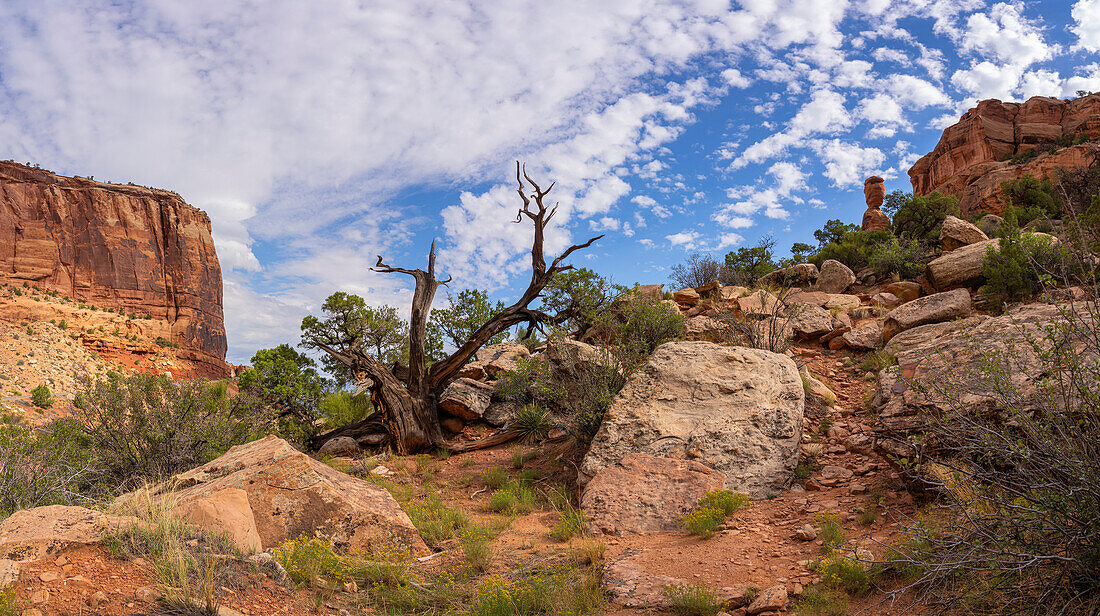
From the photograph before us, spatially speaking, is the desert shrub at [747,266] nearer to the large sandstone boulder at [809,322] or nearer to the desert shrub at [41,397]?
the large sandstone boulder at [809,322]

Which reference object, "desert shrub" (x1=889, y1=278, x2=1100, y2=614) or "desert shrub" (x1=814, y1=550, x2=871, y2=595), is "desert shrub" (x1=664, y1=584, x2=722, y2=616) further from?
"desert shrub" (x1=889, y1=278, x2=1100, y2=614)

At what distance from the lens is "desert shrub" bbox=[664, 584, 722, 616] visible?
395 centimetres

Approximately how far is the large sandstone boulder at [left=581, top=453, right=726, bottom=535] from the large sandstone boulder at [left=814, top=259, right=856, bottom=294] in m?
12.4

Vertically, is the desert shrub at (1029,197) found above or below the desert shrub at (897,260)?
above

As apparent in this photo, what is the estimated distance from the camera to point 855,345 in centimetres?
1044

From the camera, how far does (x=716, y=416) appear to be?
7375mm

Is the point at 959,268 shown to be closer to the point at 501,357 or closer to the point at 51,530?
the point at 501,357

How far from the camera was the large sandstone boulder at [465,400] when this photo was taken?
12.2m

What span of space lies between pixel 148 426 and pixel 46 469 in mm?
1915

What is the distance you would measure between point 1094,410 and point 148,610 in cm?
601

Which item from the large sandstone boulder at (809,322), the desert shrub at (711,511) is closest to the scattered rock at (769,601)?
the desert shrub at (711,511)

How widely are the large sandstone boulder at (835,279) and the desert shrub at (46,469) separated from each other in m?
17.7

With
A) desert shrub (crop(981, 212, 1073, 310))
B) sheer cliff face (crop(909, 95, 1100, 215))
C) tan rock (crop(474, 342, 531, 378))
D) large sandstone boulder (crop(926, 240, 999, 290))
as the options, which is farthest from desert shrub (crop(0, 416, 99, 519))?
sheer cliff face (crop(909, 95, 1100, 215))

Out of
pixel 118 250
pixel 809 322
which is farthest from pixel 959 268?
pixel 118 250
